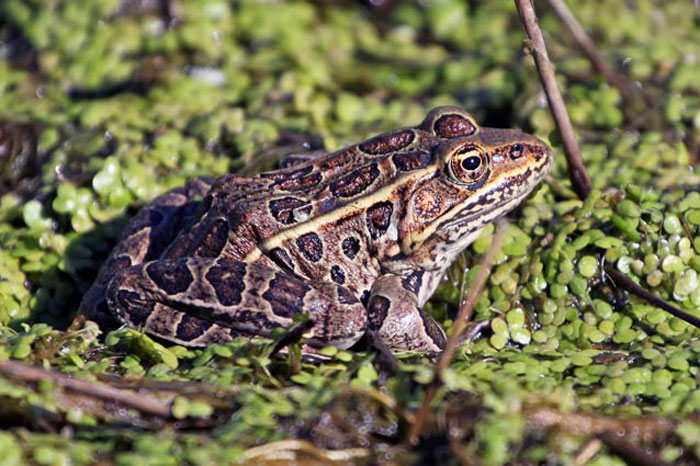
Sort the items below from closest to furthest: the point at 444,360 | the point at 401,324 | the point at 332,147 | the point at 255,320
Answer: the point at 444,360
the point at 255,320
the point at 401,324
the point at 332,147

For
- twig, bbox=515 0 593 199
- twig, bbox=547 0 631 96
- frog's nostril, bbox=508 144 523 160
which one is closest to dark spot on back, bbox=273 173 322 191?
frog's nostril, bbox=508 144 523 160

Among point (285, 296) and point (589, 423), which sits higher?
point (285, 296)

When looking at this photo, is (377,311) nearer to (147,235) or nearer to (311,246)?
(311,246)

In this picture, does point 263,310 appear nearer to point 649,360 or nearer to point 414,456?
point 414,456

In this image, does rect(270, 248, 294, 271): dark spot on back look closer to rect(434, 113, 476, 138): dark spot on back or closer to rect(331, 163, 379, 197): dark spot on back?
rect(331, 163, 379, 197): dark spot on back

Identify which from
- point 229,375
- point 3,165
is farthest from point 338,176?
point 3,165

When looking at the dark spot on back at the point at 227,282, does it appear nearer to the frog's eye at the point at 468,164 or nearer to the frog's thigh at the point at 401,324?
the frog's thigh at the point at 401,324

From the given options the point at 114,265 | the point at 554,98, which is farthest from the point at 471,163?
the point at 114,265
